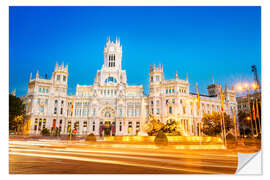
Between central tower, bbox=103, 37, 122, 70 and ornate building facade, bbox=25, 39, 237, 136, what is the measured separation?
6.69 metres

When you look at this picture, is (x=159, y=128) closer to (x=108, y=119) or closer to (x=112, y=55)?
(x=108, y=119)

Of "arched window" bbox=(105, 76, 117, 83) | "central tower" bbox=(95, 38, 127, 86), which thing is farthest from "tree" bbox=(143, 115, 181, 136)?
"arched window" bbox=(105, 76, 117, 83)

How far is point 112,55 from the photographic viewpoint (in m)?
102

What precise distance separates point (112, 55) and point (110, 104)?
2919 cm

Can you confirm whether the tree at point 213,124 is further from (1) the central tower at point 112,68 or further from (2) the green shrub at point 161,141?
(1) the central tower at point 112,68

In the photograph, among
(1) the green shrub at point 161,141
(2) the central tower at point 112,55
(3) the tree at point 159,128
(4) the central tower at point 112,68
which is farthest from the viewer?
(2) the central tower at point 112,55

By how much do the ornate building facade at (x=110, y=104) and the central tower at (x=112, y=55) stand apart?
669 centimetres

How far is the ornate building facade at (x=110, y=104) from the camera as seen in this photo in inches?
3073

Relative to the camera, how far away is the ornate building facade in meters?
78.1

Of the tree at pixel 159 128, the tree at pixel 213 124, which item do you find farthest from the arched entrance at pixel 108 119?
the tree at pixel 159 128
